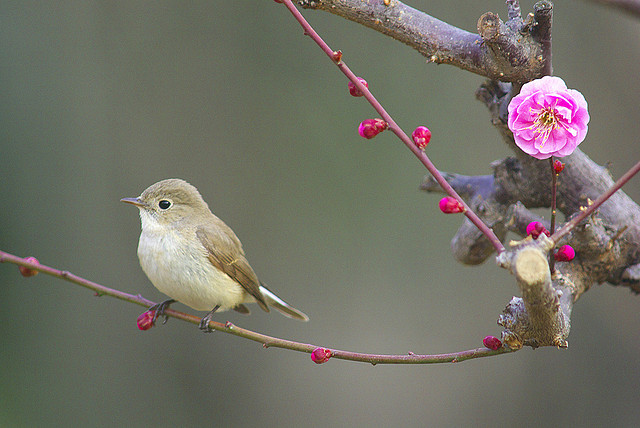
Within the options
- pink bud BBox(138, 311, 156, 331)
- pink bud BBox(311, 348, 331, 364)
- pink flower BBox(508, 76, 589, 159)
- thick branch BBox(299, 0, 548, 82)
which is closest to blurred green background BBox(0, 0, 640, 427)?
pink bud BBox(138, 311, 156, 331)

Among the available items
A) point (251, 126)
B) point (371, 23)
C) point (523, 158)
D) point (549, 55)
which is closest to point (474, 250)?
point (523, 158)

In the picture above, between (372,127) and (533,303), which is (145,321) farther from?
(533,303)

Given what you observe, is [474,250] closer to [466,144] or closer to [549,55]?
[549,55]

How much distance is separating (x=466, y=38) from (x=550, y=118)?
1.28 ft

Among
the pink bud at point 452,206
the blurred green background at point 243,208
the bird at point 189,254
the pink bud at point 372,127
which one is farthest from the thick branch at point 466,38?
the blurred green background at point 243,208

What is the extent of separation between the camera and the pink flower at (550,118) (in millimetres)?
1219

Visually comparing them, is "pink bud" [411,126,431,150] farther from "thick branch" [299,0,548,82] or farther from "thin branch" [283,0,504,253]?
"thick branch" [299,0,548,82]

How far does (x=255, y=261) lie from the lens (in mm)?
3672

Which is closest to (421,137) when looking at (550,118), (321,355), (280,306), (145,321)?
(550,118)

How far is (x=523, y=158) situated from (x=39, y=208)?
310 cm

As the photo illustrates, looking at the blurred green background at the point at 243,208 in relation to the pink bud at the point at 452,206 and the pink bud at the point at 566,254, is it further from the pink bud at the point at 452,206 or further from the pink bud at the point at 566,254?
the pink bud at the point at 452,206

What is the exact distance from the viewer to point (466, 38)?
1.52 metres

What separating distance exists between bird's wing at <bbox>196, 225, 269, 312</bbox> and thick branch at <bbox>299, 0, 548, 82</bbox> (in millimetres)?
894

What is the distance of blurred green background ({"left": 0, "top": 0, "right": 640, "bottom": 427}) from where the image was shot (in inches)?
142
